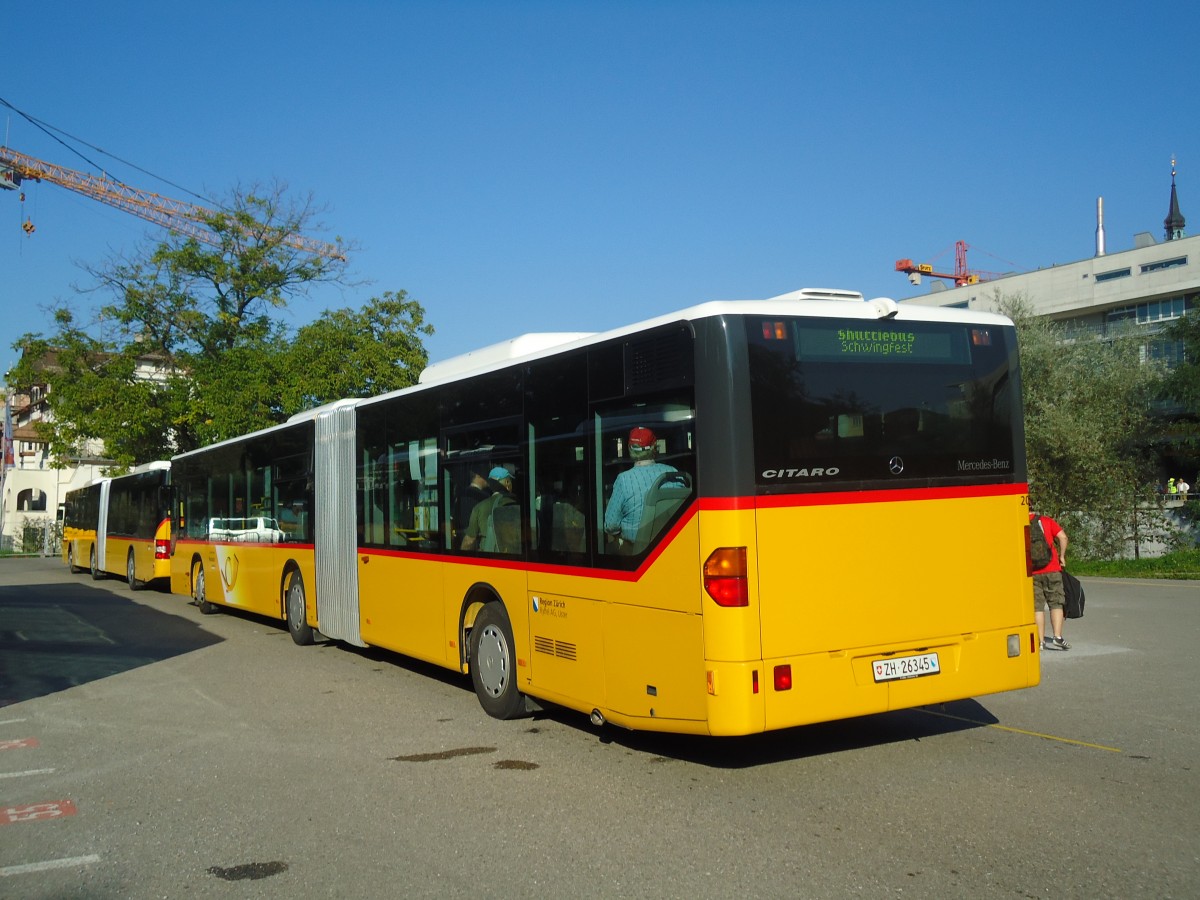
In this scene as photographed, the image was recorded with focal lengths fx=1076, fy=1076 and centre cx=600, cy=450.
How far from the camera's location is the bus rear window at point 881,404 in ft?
21.5

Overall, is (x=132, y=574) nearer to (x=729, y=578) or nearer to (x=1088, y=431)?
(x=729, y=578)

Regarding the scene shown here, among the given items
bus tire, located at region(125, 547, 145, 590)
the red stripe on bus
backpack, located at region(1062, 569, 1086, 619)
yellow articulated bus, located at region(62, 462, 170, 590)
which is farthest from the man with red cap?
bus tire, located at region(125, 547, 145, 590)

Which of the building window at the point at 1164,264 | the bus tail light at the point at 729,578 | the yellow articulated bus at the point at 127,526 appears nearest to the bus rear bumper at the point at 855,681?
the bus tail light at the point at 729,578

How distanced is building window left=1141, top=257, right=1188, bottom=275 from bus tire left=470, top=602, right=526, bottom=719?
6394 centimetres

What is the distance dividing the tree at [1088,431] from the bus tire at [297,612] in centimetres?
2355

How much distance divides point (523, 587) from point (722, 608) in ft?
8.21

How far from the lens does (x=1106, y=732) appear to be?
797 centimetres

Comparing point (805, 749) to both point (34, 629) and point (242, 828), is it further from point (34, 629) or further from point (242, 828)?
point (34, 629)

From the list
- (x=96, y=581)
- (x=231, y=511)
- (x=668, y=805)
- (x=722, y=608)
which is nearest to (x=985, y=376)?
A: (x=722, y=608)

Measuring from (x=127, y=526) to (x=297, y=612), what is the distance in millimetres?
16212

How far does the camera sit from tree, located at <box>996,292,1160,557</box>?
31234mm

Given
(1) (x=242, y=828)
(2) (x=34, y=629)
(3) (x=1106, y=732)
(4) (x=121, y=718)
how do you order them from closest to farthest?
(1) (x=242, y=828)
(3) (x=1106, y=732)
(4) (x=121, y=718)
(2) (x=34, y=629)

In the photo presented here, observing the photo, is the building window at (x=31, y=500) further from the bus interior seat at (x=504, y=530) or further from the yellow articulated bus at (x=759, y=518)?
the yellow articulated bus at (x=759, y=518)

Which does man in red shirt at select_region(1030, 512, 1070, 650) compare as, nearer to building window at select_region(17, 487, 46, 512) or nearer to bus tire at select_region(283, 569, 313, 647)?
bus tire at select_region(283, 569, 313, 647)
